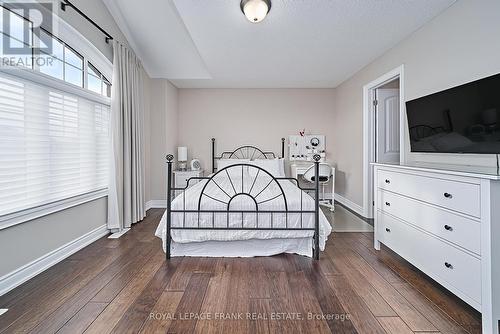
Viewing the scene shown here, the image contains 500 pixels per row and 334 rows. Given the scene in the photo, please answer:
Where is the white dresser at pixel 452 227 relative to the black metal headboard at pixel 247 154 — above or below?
below

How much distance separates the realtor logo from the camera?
1.90 m

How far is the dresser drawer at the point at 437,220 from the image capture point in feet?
4.97

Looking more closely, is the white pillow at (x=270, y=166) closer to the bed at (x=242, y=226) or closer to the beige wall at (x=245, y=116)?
Result: the beige wall at (x=245, y=116)

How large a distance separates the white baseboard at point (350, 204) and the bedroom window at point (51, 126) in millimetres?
3858

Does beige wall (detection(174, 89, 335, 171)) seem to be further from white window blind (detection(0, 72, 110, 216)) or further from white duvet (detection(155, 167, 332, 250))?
white duvet (detection(155, 167, 332, 250))

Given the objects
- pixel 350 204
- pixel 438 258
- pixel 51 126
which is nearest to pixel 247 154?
pixel 350 204

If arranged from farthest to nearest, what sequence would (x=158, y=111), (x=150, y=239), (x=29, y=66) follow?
(x=158, y=111) < (x=150, y=239) < (x=29, y=66)

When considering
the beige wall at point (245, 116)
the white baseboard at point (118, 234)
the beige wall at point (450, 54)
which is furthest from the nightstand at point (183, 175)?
the beige wall at point (450, 54)

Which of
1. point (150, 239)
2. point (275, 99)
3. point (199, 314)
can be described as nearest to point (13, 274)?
point (150, 239)

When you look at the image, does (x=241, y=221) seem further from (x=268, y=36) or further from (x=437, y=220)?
(x=268, y=36)

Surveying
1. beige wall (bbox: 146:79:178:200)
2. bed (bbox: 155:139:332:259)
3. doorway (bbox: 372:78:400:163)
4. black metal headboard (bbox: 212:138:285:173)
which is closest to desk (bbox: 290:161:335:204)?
black metal headboard (bbox: 212:138:285:173)

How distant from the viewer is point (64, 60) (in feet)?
8.32

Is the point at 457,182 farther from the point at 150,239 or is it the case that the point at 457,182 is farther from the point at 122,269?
the point at 150,239

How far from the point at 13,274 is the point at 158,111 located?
321cm
